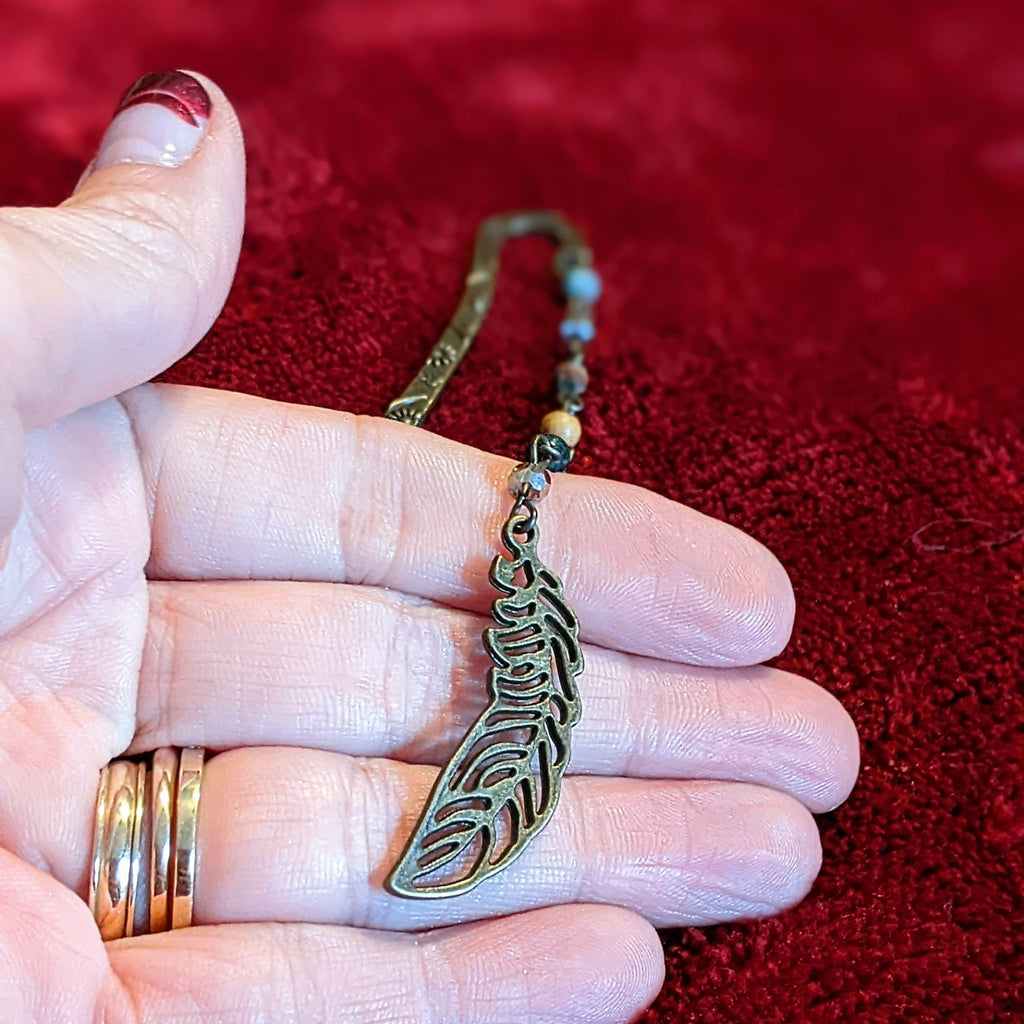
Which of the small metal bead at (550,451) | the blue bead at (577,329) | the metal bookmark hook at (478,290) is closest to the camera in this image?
the small metal bead at (550,451)

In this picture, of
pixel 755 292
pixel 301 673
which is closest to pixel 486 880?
pixel 301 673

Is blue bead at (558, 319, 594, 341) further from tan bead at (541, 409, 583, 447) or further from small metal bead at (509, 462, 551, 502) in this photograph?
small metal bead at (509, 462, 551, 502)

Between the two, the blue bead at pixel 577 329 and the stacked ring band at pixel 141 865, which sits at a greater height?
→ the blue bead at pixel 577 329

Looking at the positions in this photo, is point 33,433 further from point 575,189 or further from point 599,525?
point 575,189

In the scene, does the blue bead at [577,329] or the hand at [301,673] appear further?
the blue bead at [577,329]

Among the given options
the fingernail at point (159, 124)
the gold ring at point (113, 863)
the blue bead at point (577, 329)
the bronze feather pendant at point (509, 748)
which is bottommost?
the gold ring at point (113, 863)

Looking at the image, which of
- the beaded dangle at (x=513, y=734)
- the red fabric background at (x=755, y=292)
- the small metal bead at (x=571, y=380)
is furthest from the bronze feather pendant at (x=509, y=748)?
the small metal bead at (x=571, y=380)

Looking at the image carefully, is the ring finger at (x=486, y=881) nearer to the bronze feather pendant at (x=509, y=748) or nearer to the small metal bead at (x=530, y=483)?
the bronze feather pendant at (x=509, y=748)
